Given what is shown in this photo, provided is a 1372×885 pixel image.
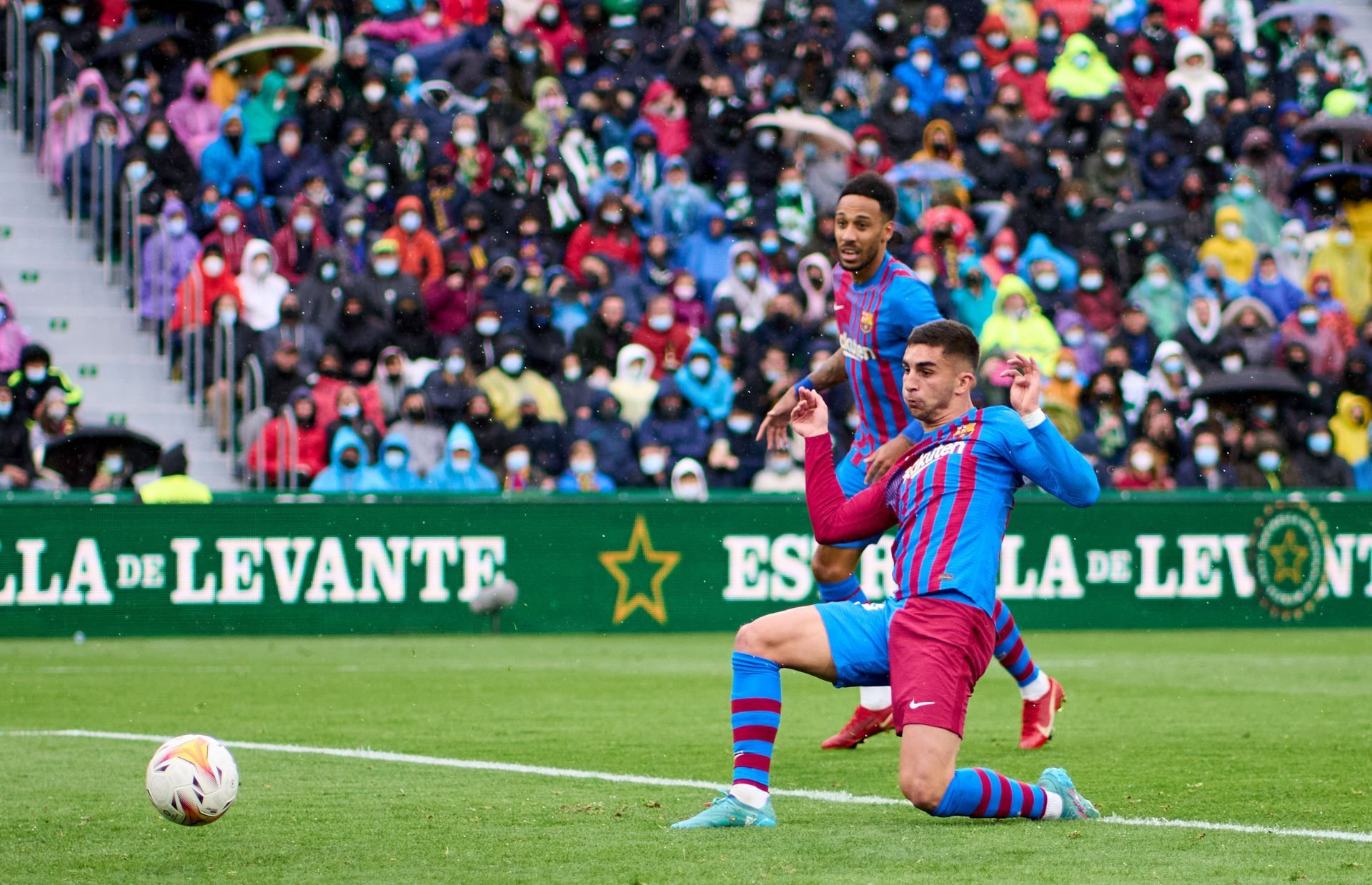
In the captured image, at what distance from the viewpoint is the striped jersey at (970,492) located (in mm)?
5996

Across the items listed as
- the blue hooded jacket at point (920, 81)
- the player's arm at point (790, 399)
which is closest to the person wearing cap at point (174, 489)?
the player's arm at point (790, 399)

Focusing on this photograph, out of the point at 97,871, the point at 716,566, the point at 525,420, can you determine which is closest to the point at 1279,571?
the point at 716,566

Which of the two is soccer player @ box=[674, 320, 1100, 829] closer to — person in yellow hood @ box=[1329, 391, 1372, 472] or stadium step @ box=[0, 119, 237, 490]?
stadium step @ box=[0, 119, 237, 490]

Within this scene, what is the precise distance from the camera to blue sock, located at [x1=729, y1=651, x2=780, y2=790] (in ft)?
19.9

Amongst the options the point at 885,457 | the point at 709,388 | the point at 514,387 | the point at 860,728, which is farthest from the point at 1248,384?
the point at 885,457

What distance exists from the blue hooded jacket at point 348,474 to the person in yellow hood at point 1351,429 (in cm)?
939

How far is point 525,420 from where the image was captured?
17.9m

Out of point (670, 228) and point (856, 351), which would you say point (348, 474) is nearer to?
point (670, 228)

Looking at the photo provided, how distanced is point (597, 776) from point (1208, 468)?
40.5 ft

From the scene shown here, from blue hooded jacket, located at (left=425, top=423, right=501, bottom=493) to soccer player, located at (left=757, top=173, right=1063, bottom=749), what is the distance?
8.83 meters

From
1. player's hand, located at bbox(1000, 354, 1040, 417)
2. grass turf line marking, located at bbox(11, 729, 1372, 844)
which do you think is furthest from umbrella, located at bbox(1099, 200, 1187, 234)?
player's hand, located at bbox(1000, 354, 1040, 417)

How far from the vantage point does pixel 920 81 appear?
2258cm

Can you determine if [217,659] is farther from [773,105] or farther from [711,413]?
[773,105]

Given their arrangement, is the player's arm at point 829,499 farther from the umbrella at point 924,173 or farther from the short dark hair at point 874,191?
the umbrella at point 924,173
